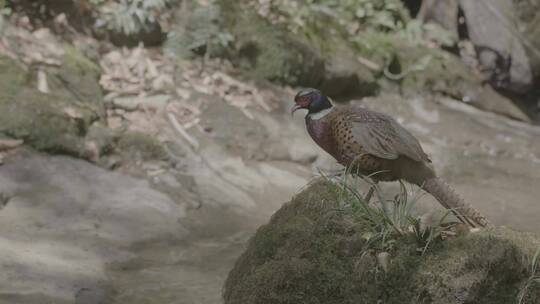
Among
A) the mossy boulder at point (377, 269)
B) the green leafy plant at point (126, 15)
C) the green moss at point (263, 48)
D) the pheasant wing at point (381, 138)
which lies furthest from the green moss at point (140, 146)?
the mossy boulder at point (377, 269)

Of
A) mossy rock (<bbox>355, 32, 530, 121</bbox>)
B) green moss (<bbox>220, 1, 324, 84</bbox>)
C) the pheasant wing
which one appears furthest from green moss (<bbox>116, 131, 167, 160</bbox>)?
mossy rock (<bbox>355, 32, 530, 121</bbox>)

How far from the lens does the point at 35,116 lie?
6043 mm

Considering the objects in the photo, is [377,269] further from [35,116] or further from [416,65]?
[416,65]

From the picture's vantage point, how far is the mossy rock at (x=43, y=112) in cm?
592

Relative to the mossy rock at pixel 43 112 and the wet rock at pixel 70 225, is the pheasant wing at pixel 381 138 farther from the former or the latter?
the mossy rock at pixel 43 112

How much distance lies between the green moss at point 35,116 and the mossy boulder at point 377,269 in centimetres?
311

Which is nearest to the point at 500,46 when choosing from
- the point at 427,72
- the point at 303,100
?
the point at 427,72

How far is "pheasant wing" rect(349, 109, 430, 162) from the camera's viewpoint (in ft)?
14.2

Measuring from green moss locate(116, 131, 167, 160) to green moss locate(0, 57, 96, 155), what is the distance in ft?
1.22

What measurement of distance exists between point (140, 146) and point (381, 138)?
9.48 feet

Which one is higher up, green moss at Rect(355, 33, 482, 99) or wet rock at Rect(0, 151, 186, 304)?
wet rock at Rect(0, 151, 186, 304)

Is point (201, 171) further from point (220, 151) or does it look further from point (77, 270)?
point (77, 270)

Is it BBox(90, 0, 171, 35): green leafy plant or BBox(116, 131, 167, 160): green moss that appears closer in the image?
BBox(116, 131, 167, 160): green moss

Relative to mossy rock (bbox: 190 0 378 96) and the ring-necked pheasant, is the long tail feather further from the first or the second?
mossy rock (bbox: 190 0 378 96)
